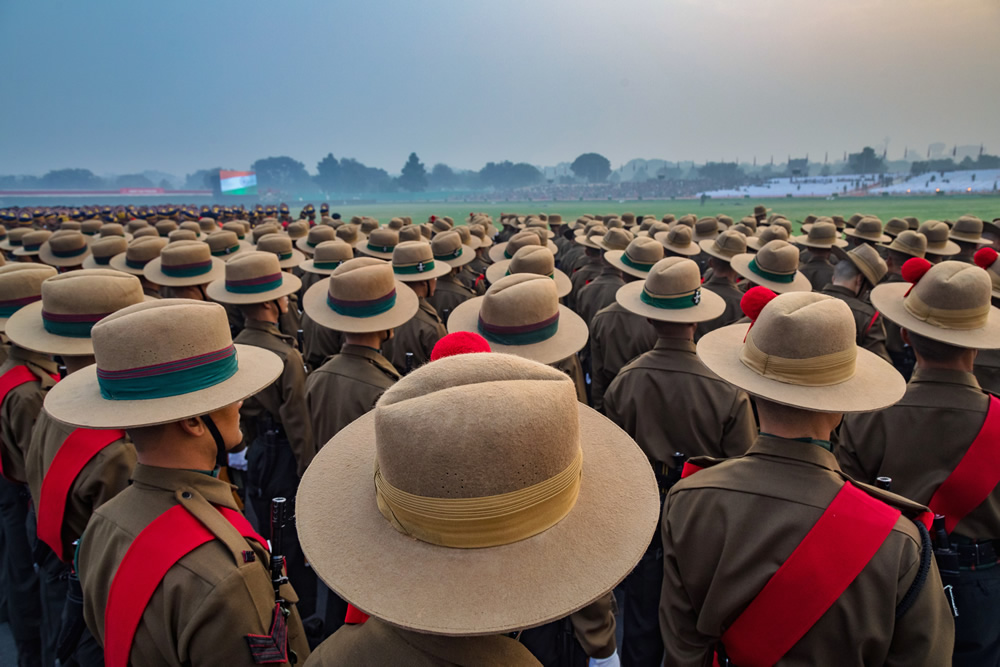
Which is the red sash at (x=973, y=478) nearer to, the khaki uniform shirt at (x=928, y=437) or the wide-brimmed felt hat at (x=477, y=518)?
the khaki uniform shirt at (x=928, y=437)

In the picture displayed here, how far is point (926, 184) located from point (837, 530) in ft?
293

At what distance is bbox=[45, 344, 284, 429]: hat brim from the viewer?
2035 millimetres

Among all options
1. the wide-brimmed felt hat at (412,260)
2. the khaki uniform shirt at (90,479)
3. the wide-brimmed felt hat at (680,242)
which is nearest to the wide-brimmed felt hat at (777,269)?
the wide-brimmed felt hat at (680,242)

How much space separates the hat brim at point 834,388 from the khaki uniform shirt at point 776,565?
20cm

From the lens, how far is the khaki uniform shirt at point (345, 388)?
3.73 m

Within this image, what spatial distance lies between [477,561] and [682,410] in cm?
275

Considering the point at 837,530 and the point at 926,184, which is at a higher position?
the point at 926,184

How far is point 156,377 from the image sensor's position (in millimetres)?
2145

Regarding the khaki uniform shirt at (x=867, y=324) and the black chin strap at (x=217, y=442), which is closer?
the black chin strap at (x=217, y=442)

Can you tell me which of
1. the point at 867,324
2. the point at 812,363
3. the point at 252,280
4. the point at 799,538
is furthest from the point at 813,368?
the point at 252,280

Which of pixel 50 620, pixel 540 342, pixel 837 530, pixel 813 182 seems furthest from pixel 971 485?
pixel 813 182

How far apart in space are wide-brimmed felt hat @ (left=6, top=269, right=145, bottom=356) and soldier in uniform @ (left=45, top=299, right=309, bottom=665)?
2.89ft

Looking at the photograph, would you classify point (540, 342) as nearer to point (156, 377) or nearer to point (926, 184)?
point (156, 377)

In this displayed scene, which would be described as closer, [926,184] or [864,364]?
[864,364]
